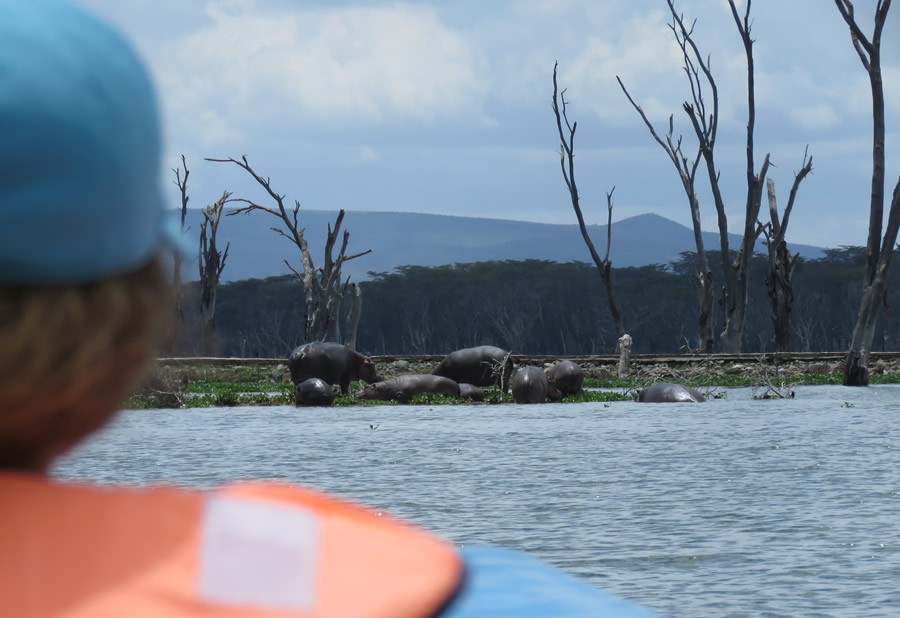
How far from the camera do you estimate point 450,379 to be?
88.7 feet

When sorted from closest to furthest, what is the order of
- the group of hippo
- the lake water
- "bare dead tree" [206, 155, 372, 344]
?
1. the lake water
2. the group of hippo
3. "bare dead tree" [206, 155, 372, 344]

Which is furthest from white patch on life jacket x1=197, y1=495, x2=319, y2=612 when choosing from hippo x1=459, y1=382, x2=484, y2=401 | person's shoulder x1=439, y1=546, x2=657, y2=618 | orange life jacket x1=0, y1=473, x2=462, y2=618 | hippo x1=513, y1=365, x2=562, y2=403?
hippo x1=459, y1=382, x2=484, y2=401

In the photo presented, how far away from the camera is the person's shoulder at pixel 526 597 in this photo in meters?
0.92

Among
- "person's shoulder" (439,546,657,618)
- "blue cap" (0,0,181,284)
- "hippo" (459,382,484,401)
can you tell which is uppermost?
"blue cap" (0,0,181,284)

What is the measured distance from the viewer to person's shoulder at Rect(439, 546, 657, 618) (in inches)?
36.2

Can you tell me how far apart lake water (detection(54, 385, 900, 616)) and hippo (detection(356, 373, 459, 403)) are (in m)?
3.22

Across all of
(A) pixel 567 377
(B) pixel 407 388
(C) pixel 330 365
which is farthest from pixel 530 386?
(C) pixel 330 365

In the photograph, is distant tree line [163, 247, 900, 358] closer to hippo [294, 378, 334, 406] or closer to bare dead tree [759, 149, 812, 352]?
bare dead tree [759, 149, 812, 352]

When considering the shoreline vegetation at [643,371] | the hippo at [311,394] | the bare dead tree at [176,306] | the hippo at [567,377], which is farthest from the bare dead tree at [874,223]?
the bare dead tree at [176,306]

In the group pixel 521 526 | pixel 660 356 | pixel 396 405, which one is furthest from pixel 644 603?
pixel 660 356

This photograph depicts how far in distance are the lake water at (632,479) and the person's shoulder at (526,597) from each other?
30 cm

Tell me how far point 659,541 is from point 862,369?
22.3 m

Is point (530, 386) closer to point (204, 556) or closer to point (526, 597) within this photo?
point (526, 597)

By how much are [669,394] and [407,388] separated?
16.6 ft
